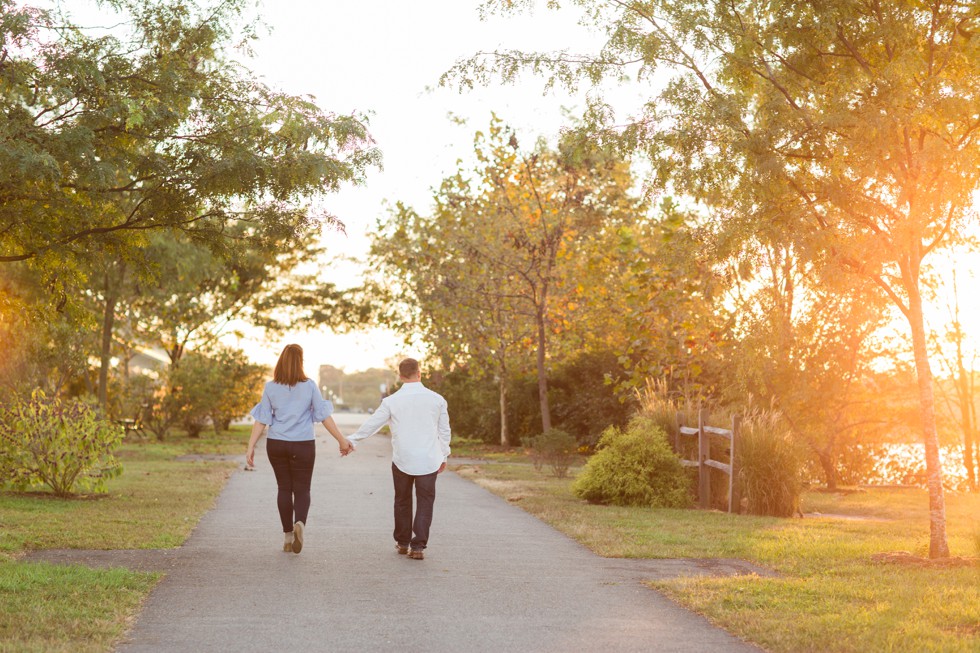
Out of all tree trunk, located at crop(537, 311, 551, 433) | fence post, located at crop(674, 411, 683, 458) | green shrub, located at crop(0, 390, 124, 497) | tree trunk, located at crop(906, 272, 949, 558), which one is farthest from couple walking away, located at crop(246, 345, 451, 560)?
tree trunk, located at crop(537, 311, 551, 433)

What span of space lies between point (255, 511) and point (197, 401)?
76.4 ft

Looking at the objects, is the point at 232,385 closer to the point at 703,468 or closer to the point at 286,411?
the point at 703,468

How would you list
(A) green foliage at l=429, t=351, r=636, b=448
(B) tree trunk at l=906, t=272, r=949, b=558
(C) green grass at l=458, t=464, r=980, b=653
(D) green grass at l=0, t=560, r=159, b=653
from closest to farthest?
(D) green grass at l=0, t=560, r=159, b=653 → (C) green grass at l=458, t=464, r=980, b=653 → (B) tree trunk at l=906, t=272, r=949, b=558 → (A) green foliage at l=429, t=351, r=636, b=448

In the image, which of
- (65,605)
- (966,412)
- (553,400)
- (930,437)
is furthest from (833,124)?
(553,400)

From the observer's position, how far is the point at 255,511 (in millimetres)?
13844

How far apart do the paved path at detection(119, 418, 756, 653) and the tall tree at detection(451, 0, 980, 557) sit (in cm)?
390

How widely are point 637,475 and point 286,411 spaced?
22.5 ft

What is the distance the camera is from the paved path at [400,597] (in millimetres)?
6512

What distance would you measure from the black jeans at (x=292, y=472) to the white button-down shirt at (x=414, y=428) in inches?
19.8

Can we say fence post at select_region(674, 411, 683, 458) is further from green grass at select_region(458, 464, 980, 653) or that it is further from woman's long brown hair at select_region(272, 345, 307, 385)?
woman's long brown hair at select_region(272, 345, 307, 385)

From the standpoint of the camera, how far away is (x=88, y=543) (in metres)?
10.5

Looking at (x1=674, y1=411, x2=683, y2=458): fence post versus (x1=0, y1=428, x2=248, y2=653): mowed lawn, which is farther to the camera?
(x1=674, y1=411, x2=683, y2=458): fence post

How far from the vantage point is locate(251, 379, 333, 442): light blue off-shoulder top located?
10.1 metres

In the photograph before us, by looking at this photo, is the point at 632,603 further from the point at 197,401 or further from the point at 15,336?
the point at 197,401
